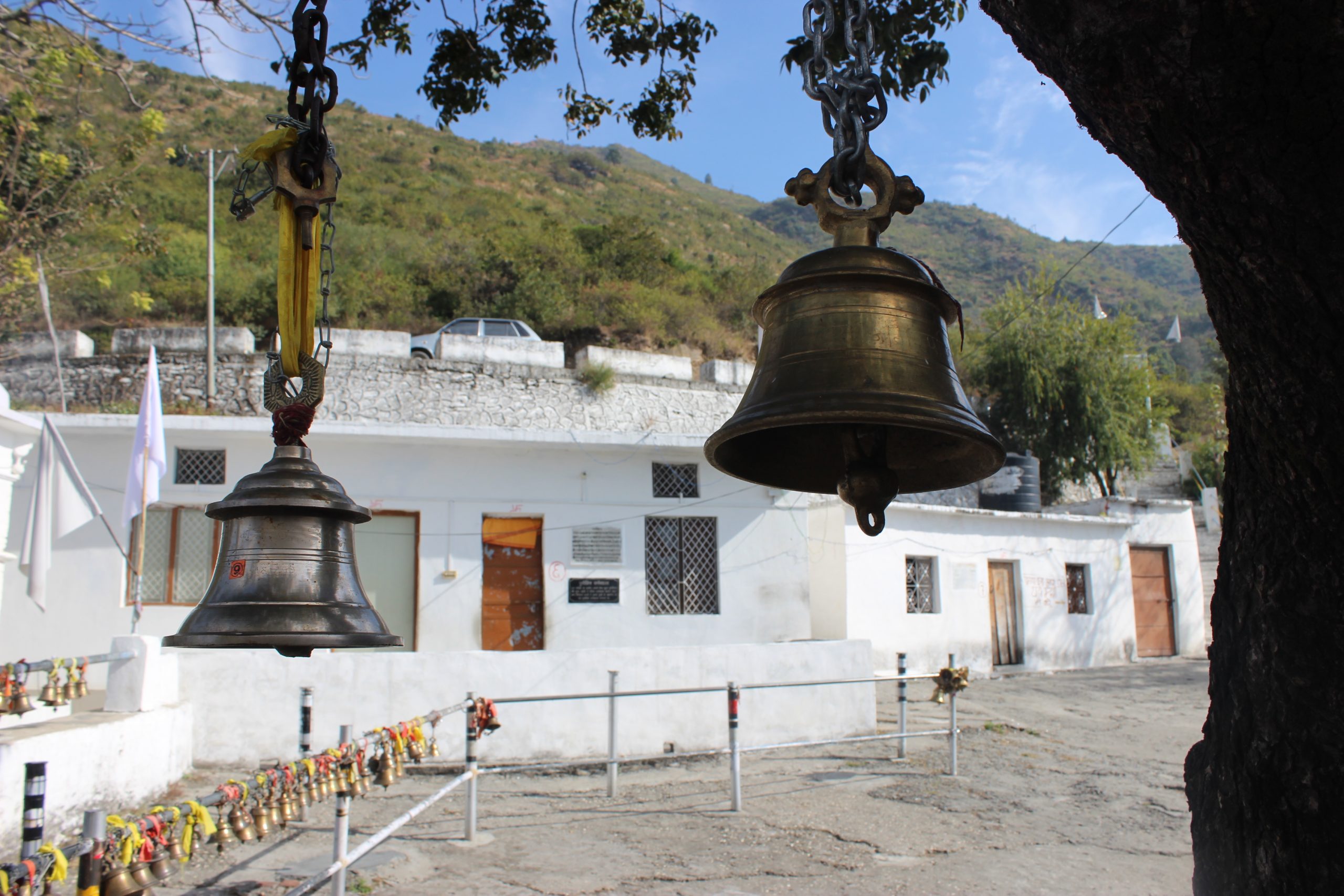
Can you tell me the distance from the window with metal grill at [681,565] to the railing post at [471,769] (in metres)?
5.69

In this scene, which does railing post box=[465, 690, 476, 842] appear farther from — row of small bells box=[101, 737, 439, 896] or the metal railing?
row of small bells box=[101, 737, 439, 896]

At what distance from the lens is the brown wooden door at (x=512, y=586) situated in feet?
42.2

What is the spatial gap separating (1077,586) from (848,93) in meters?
19.4

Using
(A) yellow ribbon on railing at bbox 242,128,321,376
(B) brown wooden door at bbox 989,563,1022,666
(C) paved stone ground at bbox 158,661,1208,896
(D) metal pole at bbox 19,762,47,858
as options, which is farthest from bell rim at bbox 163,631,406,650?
(B) brown wooden door at bbox 989,563,1022,666

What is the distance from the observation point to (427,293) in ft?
98.5

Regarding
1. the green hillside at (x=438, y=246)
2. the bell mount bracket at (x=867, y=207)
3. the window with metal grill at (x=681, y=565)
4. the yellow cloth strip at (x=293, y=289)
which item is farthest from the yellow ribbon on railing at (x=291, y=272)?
the window with metal grill at (x=681, y=565)

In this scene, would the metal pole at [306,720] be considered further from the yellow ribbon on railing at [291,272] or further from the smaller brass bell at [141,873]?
the yellow ribbon on railing at [291,272]

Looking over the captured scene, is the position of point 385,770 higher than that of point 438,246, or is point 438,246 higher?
point 438,246

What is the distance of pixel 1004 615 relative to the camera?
18453 millimetres

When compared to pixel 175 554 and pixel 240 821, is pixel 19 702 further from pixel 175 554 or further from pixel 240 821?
pixel 175 554

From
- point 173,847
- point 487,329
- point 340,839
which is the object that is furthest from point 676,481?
point 487,329

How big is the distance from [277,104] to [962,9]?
6405 centimetres

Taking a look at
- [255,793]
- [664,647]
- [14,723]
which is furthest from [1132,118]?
[664,647]

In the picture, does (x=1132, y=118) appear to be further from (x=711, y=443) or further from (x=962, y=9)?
(x=962, y=9)
